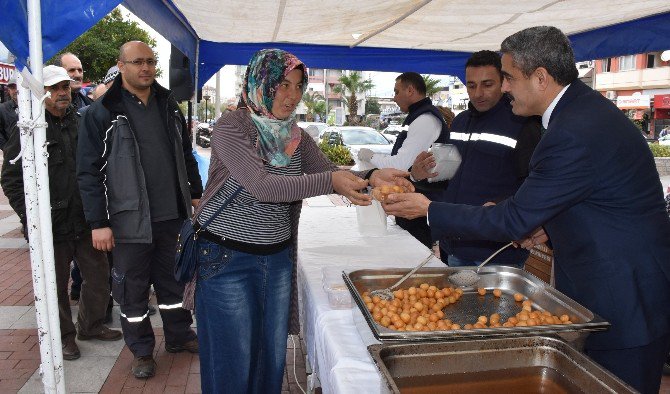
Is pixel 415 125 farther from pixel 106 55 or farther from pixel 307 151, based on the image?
pixel 106 55

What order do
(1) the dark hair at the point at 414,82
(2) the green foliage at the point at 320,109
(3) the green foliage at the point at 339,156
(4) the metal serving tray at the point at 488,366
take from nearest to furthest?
(4) the metal serving tray at the point at 488,366, (1) the dark hair at the point at 414,82, (3) the green foliage at the point at 339,156, (2) the green foliage at the point at 320,109

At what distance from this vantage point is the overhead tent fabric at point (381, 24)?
358cm

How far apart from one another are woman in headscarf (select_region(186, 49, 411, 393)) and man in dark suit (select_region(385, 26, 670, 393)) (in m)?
0.70

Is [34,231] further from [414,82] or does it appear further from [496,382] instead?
[414,82]

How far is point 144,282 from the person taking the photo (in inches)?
124

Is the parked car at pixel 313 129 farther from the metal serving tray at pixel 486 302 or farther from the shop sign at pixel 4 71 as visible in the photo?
the shop sign at pixel 4 71

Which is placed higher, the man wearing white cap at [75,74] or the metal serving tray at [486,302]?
the man wearing white cap at [75,74]

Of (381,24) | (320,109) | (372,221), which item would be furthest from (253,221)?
(320,109)

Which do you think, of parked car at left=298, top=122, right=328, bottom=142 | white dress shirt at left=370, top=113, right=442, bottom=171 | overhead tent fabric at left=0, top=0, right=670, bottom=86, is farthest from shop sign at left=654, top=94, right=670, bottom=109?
white dress shirt at left=370, top=113, right=442, bottom=171

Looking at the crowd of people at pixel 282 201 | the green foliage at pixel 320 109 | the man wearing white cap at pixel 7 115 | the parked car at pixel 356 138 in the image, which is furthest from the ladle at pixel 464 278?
the green foliage at pixel 320 109

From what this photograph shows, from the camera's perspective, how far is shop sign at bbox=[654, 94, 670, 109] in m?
28.9

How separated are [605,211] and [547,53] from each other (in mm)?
534

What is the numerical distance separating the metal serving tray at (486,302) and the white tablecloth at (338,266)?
125 millimetres

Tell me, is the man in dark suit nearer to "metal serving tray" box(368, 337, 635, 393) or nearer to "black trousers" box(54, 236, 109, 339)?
"metal serving tray" box(368, 337, 635, 393)
